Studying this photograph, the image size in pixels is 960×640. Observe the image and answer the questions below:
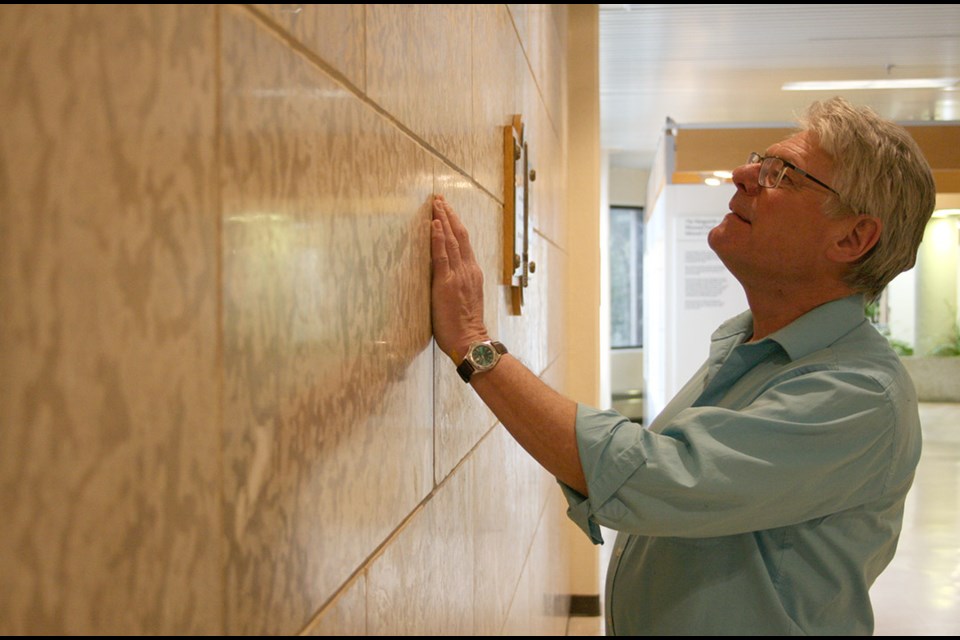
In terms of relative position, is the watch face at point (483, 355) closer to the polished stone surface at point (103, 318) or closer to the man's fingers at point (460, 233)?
the man's fingers at point (460, 233)

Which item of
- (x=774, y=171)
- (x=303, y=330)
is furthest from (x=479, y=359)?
(x=774, y=171)

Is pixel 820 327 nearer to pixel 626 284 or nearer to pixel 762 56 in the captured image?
pixel 762 56

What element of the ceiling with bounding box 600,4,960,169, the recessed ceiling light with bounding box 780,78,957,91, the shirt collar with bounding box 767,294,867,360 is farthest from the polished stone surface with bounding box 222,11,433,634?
the recessed ceiling light with bounding box 780,78,957,91

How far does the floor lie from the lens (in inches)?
211

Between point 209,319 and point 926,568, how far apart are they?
6.97 m

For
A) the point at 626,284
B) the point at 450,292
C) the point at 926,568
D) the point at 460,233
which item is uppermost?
the point at 626,284

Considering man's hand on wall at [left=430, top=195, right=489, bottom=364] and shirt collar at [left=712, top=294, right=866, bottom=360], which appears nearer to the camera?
man's hand on wall at [left=430, top=195, right=489, bottom=364]

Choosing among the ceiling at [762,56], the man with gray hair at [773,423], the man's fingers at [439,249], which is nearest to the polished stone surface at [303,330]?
the man's fingers at [439,249]

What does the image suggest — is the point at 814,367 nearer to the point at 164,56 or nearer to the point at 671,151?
the point at 164,56

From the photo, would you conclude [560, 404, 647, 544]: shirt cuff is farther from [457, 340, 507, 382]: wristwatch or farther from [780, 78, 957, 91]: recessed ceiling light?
[780, 78, 957, 91]: recessed ceiling light

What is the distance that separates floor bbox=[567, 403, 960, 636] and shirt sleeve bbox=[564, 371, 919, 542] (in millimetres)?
4118

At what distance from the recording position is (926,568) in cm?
640

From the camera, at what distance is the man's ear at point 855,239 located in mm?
1739

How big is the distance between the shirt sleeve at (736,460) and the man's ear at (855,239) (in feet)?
1.10
